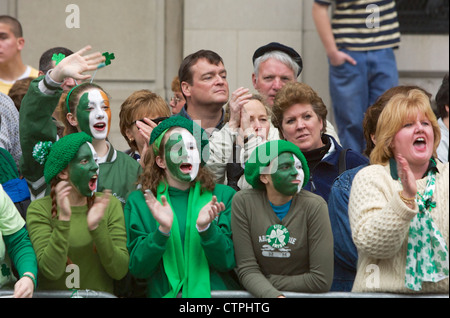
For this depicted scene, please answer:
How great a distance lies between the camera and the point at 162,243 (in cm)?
489

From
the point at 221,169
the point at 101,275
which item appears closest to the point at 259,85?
the point at 221,169

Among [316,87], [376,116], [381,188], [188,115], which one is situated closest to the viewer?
[381,188]

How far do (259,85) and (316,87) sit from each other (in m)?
2.24

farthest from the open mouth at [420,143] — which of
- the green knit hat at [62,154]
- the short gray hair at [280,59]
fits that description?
the short gray hair at [280,59]

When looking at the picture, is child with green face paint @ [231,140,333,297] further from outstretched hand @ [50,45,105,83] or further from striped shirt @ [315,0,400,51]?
striped shirt @ [315,0,400,51]

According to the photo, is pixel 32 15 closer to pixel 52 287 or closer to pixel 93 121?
pixel 93 121

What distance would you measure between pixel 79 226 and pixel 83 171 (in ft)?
0.95

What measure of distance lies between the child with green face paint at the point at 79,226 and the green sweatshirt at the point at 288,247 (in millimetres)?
639

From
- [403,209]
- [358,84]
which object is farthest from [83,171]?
[358,84]

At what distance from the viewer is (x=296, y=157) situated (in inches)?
200

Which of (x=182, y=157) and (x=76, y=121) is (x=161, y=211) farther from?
(x=76, y=121)

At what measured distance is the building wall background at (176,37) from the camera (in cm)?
888

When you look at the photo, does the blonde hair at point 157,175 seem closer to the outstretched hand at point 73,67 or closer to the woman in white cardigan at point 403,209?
the outstretched hand at point 73,67

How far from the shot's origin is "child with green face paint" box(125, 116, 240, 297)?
16.1 feet
